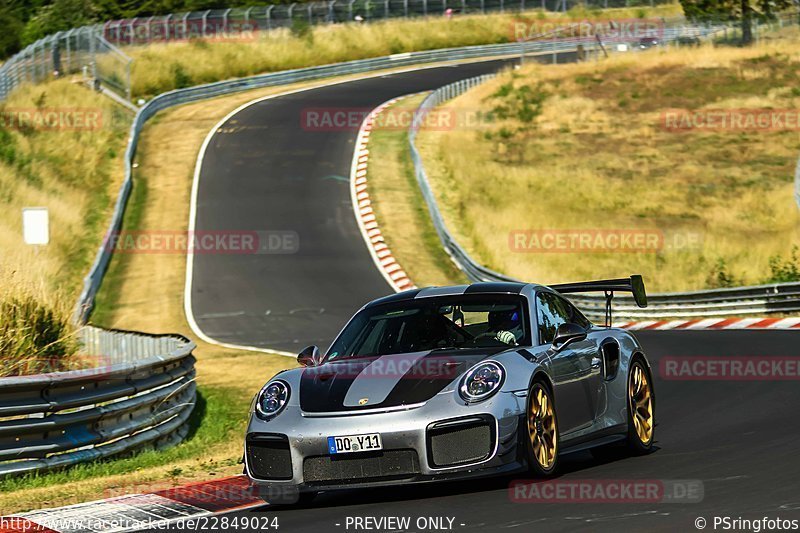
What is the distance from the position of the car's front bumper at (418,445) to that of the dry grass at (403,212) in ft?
68.9

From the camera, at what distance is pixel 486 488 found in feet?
27.8

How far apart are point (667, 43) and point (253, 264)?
41.2 metres

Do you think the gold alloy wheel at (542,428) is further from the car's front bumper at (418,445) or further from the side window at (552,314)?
the side window at (552,314)

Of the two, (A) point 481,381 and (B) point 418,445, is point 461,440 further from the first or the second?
(A) point 481,381

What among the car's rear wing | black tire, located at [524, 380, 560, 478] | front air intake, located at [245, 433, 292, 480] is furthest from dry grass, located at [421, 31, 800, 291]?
front air intake, located at [245, 433, 292, 480]

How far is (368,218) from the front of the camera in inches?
1395

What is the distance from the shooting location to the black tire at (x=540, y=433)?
828cm

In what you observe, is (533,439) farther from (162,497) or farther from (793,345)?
(793,345)

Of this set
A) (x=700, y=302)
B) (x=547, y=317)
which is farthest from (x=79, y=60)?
(x=547, y=317)

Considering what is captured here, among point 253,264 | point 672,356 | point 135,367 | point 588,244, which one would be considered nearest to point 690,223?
point 588,244

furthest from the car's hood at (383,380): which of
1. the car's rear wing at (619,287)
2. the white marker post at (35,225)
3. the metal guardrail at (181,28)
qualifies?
the metal guardrail at (181,28)

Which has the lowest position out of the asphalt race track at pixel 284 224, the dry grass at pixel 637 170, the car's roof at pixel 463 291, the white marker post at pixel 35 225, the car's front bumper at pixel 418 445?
the dry grass at pixel 637 170

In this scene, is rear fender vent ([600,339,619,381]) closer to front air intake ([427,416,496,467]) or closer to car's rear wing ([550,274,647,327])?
car's rear wing ([550,274,647,327])

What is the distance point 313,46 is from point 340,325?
1599 inches
